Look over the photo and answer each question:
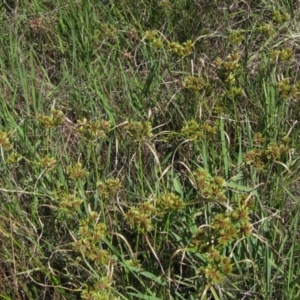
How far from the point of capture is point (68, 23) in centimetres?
260

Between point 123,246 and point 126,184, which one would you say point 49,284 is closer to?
point 123,246

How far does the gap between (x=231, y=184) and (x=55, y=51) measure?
1053 mm

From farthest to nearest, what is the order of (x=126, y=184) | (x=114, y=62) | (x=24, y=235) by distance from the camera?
1. (x=114, y=62)
2. (x=126, y=184)
3. (x=24, y=235)

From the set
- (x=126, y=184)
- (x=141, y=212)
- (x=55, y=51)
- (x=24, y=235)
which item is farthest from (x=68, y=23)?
(x=141, y=212)

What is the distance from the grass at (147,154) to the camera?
63.0 inches

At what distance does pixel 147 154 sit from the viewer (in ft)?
6.46

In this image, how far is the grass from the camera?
1.60 m

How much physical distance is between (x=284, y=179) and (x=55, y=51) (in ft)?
3.59

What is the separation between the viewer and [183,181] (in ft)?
6.39

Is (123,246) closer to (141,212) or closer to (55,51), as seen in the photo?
(141,212)

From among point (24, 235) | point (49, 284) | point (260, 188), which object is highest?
point (260, 188)

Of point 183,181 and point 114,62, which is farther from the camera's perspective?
point 114,62

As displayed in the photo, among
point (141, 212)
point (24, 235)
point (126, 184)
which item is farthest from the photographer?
point (126, 184)

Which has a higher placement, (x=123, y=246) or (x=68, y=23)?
(x=68, y=23)
